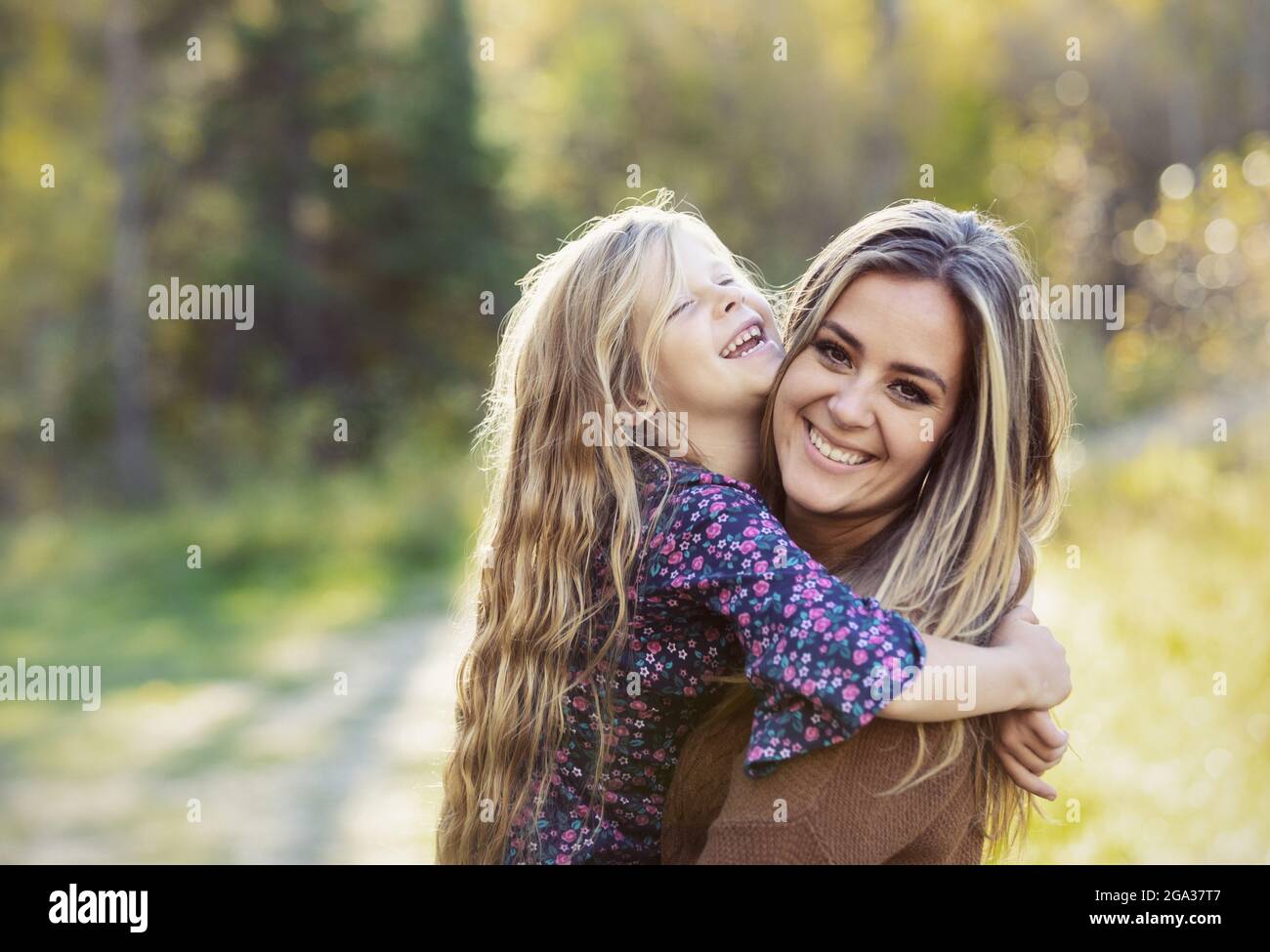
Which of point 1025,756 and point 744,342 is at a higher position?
point 744,342

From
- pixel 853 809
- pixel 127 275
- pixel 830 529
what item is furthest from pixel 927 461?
pixel 127 275

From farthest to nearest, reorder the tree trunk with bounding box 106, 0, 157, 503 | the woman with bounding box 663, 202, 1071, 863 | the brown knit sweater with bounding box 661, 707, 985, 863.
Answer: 1. the tree trunk with bounding box 106, 0, 157, 503
2. the woman with bounding box 663, 202, 1071, 863
3. the brown knit sweater with bounding box 661, 707, 985, 863

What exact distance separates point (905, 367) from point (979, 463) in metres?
0.22

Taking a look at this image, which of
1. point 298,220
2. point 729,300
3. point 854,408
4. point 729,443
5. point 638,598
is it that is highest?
point 298,220

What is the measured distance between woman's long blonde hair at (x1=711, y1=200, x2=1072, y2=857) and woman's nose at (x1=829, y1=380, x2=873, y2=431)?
0.57 feet

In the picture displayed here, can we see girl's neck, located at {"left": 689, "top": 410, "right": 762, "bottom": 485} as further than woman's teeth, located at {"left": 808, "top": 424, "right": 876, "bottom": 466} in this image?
Yes

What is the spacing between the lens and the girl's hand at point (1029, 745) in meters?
2.18

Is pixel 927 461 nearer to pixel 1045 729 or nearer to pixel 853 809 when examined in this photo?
pixel 1045 729

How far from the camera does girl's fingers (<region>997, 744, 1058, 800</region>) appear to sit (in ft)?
7.08

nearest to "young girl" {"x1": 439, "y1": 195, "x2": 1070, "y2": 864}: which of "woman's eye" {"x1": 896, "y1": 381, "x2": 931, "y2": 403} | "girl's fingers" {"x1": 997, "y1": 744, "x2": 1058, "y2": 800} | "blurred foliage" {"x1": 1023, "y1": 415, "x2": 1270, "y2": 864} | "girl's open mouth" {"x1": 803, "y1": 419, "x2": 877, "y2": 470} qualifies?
"girl's fingers" {"x1": 997, "y1": 744, "x2": 1058, "y2": 800}

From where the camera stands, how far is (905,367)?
229 centimetres

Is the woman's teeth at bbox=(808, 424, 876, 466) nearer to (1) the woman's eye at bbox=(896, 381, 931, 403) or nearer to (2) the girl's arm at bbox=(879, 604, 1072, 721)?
(1) the woman's eye at bbox=(896, 381, 931, 403)

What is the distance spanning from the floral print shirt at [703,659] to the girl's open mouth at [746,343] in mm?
313

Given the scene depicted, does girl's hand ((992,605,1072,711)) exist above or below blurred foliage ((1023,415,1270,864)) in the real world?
above
